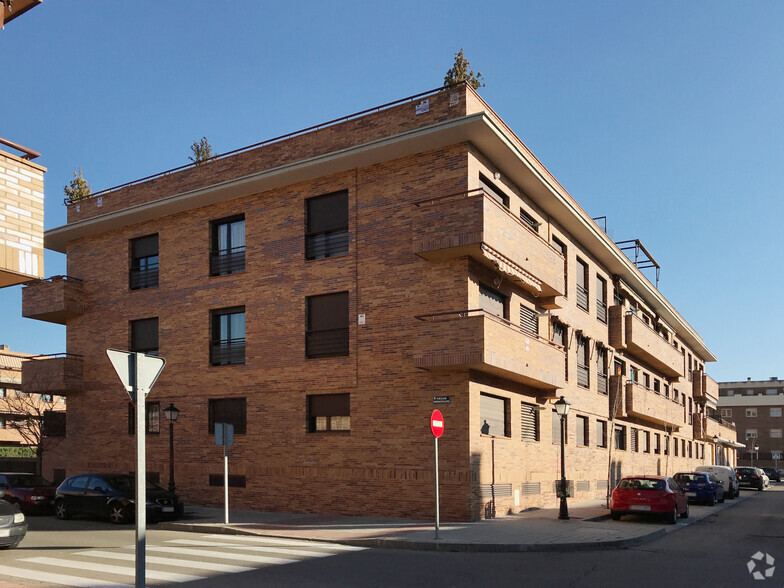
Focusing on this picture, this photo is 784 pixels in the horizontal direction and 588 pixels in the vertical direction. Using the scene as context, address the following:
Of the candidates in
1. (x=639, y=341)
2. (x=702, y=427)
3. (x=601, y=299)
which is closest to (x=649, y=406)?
(x=639, y=341)

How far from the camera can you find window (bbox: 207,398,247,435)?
22.8 metres

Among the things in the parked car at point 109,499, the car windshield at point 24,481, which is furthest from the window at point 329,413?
the car windshield at point 24,481

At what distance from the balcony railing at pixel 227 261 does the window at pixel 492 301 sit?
7747mm

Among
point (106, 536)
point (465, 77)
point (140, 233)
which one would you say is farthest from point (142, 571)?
point (465, 77)

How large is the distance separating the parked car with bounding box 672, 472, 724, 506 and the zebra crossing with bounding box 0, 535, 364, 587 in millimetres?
19221

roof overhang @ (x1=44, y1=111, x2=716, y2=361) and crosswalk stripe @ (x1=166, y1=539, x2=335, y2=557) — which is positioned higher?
roof overhang @ (x1=44, y1=111, x2=716, y2=361)

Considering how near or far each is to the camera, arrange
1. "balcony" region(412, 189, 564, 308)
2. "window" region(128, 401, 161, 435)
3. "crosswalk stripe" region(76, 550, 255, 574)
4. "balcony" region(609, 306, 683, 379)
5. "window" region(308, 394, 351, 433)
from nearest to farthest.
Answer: "crosswalk stripe" region(76, 550, 255, 574)
"balcony" region(412, 189, 564, 308)
"window" region(308, 394, 351, 433)
"window" region(128, 401, 161, 435)
"balcony" region(609, 306, 683, 379)

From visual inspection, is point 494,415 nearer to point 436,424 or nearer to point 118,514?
point 436,424

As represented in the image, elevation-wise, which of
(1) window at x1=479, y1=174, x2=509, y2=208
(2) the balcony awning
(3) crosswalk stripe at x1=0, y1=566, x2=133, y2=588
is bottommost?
(3) crosswalk stripe at x1=0, y1=566, x2=133, y2=588

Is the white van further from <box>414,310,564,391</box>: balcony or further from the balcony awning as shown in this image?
<box>414,310,564,391</box>: balcony

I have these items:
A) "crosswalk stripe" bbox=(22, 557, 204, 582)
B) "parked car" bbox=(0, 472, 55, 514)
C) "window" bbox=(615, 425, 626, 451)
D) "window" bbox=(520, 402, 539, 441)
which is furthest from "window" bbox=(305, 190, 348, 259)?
"window" bbox=(615, 425, 626, 451)

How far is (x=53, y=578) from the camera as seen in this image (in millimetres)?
10672

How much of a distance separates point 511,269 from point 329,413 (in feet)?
21.1

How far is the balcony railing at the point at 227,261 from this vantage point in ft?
77.4
